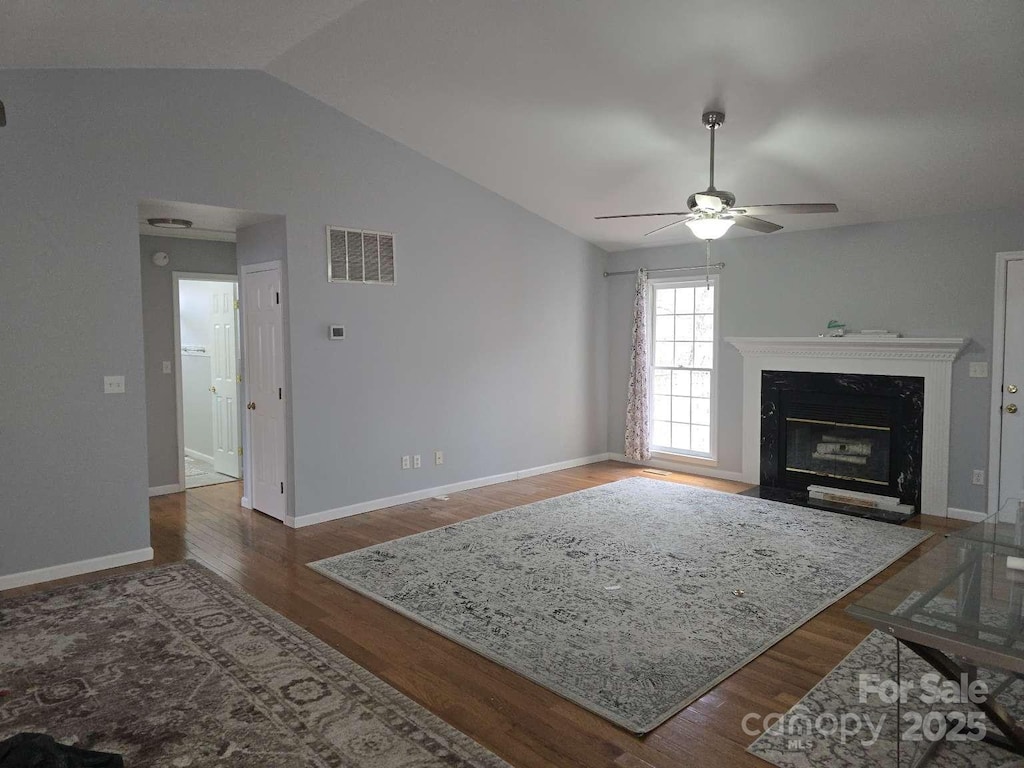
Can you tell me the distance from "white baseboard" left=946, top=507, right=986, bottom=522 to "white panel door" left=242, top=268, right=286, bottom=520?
5434 millimetres

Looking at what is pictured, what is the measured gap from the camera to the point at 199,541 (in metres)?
4.89

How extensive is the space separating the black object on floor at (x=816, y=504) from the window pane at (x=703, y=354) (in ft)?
4.64

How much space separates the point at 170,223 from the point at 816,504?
5.87 metres

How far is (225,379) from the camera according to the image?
24.0 ft

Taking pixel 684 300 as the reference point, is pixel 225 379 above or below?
below

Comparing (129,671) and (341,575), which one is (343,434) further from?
(129,671)

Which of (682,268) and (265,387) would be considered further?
(682,268)

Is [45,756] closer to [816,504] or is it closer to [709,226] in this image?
[709,226]

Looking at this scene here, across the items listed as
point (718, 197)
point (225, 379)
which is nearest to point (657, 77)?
point (718, 197)

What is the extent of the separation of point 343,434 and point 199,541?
4.29 ft

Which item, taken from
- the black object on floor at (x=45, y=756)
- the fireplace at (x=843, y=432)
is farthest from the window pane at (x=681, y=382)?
the black object on floor at (x=45, y=756)

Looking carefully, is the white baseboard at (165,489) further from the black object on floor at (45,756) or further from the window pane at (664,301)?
the window pane at (664,301)

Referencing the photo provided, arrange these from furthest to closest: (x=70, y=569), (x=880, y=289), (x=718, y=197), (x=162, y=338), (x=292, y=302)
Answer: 1. (x=162, y=338)
2. (x=880, y=289)
3. (x=292, y=302)
4. (x=70, y=569)
5. (x=718, y=197)

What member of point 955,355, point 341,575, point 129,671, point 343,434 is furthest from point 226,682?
point 955,355
